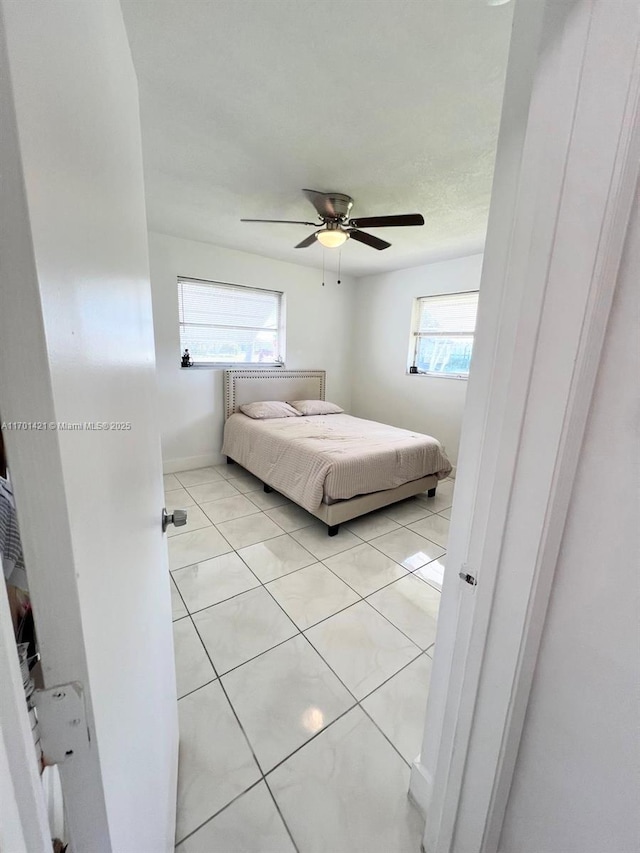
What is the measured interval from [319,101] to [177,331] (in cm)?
255

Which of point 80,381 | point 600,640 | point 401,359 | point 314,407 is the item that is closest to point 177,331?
point 314,407

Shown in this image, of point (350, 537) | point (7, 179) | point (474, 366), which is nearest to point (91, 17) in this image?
point (7, 179)

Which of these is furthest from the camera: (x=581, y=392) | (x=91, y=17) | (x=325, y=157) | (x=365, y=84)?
(x=325, y=157)

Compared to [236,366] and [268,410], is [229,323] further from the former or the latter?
[268,410]

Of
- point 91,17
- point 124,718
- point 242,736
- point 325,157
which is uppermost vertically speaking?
point 325,157

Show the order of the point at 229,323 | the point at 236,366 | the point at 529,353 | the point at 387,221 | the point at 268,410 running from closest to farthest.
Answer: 1. the point at 529,353
2. the point at 387,221
3. the point at 268,410
4. the point at 229,323
5. the point at 236,366

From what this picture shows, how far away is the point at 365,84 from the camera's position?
1.40 meters

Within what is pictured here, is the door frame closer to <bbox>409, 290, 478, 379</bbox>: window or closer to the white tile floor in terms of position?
the white tile floor

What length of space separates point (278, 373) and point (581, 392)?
148 inches

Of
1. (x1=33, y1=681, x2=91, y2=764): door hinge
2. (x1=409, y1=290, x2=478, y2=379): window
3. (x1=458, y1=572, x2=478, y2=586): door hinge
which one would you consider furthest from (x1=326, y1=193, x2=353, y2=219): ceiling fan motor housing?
(x1=33, y1=681, x2=91, y2=764): door hinge

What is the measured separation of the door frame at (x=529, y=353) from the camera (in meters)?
0.55

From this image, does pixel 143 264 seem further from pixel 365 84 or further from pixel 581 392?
pixel 365 84

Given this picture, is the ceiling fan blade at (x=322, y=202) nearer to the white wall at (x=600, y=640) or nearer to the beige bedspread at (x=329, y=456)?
the beige bedspread at (x=329, y=456)

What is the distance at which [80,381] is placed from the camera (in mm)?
375
